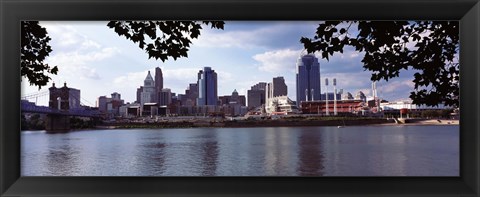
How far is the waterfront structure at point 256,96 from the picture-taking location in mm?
4253

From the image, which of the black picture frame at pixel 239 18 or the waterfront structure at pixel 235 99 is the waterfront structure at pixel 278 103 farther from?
the black picture frame at pixel 239 18

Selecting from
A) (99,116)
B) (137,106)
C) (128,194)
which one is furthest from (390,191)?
(99,116)

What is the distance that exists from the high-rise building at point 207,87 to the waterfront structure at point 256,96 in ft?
2.49

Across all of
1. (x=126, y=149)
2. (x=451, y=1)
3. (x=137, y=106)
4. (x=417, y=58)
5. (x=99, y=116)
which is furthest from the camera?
(x=126, y=149)

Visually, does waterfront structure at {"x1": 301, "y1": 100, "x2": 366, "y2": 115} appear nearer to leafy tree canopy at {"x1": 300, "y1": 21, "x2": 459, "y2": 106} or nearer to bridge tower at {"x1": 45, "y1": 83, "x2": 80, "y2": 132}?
leafy tree canopy at {"x1": 300, "y1": 21, "x2": 459, "y2": 106}

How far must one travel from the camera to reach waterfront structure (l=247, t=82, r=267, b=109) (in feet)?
14.0

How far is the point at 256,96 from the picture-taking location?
436 centimetres

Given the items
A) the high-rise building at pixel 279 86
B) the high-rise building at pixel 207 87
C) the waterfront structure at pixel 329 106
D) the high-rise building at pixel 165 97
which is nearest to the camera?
the high-rise building at pixel 207 87

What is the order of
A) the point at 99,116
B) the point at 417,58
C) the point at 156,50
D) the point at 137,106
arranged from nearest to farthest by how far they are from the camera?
1. the point at 156,50
2. the point at 417,58
3. the point at 137,106
4. the point at 99,116

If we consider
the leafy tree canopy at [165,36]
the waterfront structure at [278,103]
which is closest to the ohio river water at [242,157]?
the waterfront structure at [278,103]

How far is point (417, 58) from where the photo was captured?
2166 millimetres
